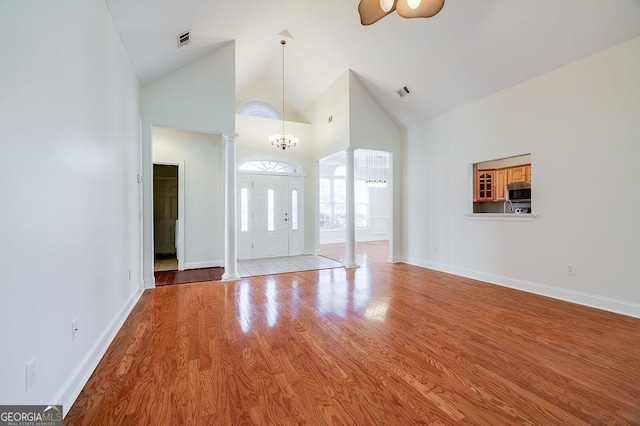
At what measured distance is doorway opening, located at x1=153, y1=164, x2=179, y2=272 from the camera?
7.36 metres

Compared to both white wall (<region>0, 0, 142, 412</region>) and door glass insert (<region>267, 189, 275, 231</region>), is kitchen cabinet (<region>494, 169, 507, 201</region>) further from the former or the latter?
white wall (<region>0, 0, 142, 412</region>)

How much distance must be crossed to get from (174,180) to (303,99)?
4.12 meters

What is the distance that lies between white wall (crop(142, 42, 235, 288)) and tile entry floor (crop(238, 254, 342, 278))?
176cm

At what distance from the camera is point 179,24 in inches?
131

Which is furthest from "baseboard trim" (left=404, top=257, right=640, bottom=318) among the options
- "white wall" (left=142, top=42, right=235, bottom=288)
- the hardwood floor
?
"white wall" (left=142, top=42, right=235, bottom=288)

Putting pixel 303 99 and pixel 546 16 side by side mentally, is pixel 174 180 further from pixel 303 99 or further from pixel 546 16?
pixel 546 16

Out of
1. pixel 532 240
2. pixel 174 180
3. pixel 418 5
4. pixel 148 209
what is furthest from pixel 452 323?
pixel 174 180

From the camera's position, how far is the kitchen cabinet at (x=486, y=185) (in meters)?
6.60

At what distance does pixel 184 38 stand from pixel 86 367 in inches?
152

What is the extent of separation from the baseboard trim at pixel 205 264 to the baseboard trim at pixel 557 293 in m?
4.56

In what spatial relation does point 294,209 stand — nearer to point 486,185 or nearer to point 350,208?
point 350,208

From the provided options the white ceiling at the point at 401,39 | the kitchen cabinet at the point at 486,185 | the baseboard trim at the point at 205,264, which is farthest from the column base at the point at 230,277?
the kitchen cabinet at the point at 486,185

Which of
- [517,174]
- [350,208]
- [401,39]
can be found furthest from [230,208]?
[517,174]

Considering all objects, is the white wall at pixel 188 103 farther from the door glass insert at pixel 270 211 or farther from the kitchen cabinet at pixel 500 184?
the kitchen cabinet at pixel 500 184
